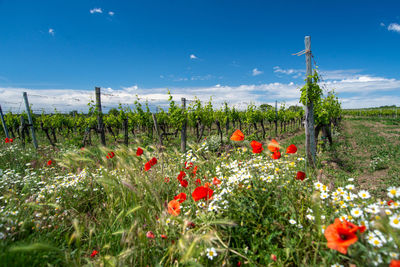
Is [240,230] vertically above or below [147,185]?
below

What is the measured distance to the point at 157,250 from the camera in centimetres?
156

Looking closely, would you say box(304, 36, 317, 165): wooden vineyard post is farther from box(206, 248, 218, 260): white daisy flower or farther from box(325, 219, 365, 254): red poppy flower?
box(206, 248, 218, 260): white daisy flower

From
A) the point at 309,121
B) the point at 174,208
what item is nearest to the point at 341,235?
the point at 174,208

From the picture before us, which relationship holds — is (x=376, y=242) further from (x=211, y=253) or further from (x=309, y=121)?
(x=309, y=121)

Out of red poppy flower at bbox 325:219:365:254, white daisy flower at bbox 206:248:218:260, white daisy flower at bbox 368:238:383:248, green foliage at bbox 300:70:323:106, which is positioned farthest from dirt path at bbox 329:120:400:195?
white daisy flower at bbox 206:248:218:260

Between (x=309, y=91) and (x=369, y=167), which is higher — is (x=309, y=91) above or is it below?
above

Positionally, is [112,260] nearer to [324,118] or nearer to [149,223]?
[149,223]

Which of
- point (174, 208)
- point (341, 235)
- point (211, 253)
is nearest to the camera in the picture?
point (341, 235)

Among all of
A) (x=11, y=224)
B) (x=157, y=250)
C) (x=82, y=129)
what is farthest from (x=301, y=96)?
(x=82, y=129)

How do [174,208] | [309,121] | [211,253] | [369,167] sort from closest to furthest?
[211,253] < [174,208] < [309,121] < [369,167]

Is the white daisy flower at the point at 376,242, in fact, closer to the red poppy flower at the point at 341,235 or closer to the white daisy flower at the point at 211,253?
the red poppy flower at the point at 341,235

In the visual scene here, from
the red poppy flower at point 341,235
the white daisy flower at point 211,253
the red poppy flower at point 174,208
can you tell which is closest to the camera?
the red poppy flower at point 341,235

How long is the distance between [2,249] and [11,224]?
0.63 metres

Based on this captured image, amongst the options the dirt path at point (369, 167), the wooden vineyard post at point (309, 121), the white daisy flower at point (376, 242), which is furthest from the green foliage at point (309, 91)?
the white daisy flower at point (376, 242)
